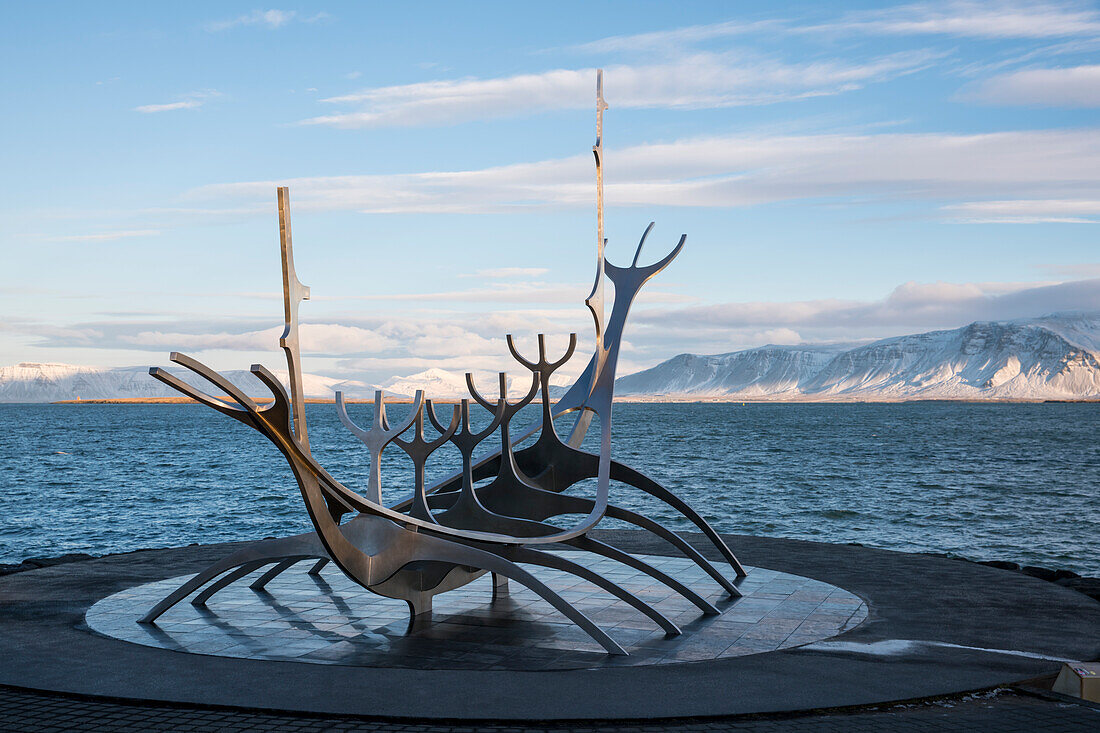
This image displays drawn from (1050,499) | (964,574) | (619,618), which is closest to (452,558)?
(619,618)

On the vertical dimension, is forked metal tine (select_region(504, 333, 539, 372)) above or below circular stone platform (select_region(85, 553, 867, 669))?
above

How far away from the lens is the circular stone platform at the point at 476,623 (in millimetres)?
10305

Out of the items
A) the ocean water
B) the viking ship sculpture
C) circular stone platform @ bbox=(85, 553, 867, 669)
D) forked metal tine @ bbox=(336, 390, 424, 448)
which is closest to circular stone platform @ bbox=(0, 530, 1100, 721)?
circular stone platform @ bbox=(85, 553, 867, 669)

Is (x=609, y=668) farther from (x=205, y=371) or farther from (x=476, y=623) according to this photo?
(x=205, y=371)

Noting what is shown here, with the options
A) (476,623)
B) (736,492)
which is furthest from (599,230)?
(736,492)

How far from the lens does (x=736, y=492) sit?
138 ft

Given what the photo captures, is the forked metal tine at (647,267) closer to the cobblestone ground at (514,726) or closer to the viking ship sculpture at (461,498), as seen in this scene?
the viking ship sculpture at (461,498)

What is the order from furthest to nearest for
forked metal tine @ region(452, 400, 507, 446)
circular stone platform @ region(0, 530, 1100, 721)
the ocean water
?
the ocean water
forked metal tine @ region(452, 400, 507, 446)
circular stone platform @ region(0, 530, 1100, 721)

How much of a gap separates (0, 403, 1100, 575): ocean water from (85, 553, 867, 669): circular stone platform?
14854 millimetres

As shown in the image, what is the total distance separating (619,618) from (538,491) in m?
1.92

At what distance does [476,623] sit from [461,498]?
4.85ft

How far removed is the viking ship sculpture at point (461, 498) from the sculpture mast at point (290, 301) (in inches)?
0.5

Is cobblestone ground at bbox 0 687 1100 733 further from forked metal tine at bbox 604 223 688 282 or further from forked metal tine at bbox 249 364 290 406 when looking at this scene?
forked metal tine at bbox 604 223 688 282

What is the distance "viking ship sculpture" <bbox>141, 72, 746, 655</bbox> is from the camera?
9.55 metres
